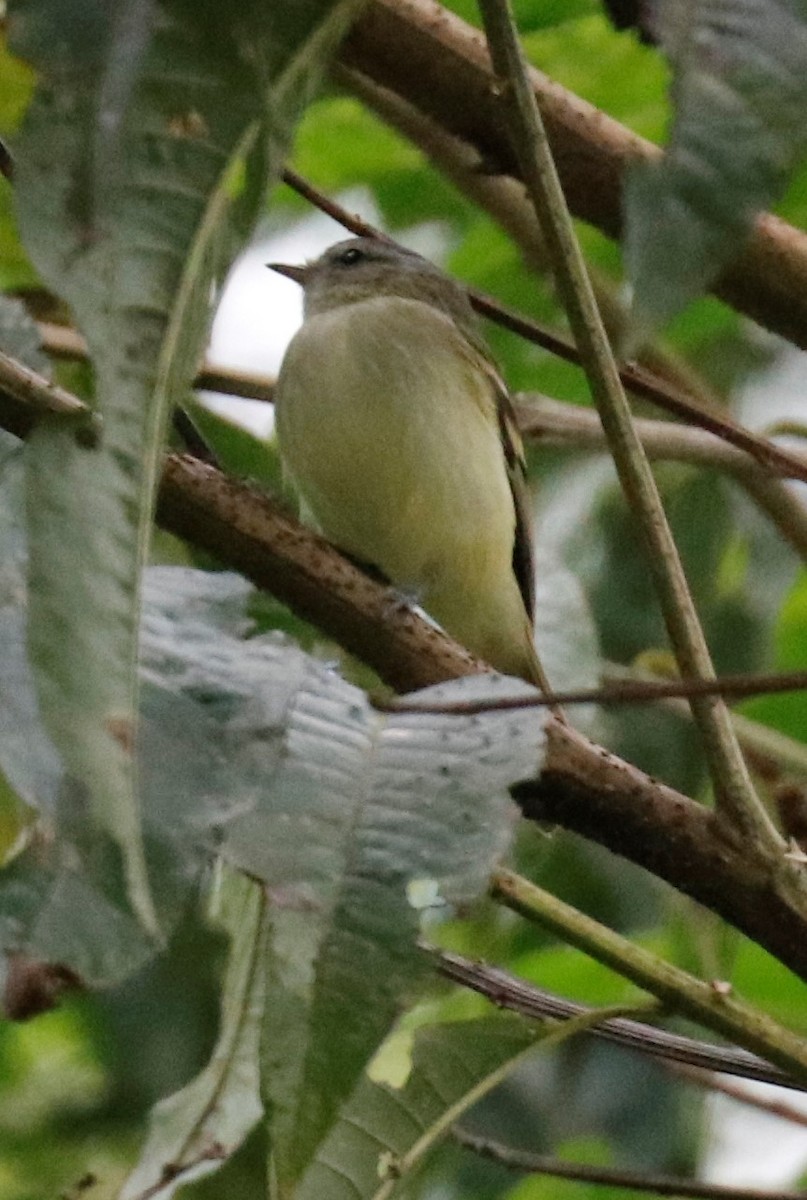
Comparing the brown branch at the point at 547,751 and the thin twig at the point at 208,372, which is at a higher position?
the thin twig at the point at 208,372

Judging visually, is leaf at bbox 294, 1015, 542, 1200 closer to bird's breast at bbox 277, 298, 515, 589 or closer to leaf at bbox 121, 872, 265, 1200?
leaf at bbox 121, 872, 265, 1200

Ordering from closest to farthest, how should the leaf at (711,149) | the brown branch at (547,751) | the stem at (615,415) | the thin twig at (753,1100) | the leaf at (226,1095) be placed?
the leaf at (711,149), the stem at (615,415), the brown branch at (547,751), the leaf at (226,1095), the thin twig at (753,1100)

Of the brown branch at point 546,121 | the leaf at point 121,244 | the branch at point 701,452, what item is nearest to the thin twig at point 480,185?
the branch at point 701,452

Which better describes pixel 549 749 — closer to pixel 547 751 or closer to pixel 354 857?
pixel 547 751

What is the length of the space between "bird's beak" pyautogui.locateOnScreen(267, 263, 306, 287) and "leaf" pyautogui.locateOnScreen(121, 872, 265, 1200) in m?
1.67

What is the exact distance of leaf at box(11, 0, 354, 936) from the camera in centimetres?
58

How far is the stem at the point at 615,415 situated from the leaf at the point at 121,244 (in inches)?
3.8

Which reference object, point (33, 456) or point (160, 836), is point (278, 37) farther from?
point (160, 836)

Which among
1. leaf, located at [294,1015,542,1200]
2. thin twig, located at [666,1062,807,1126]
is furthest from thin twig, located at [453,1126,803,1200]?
thin twig, located at [666,1062,807,1126]

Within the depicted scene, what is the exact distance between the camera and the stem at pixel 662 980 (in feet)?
3.51

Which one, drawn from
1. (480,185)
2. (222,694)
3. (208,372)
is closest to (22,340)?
(222,694)

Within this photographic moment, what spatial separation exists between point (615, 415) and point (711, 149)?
31 centimetres

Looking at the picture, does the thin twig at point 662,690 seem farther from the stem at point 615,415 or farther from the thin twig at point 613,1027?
the thin twig at point 613,1027

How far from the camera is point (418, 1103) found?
1.20 metres
